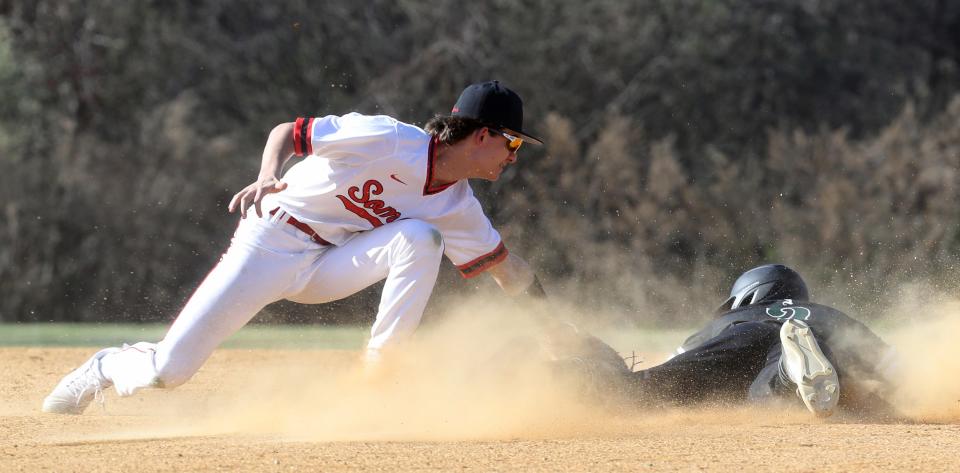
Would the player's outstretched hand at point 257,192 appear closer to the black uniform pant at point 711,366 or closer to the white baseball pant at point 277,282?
the white baseball pant at point 277,282

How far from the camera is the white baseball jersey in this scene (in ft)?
19.0

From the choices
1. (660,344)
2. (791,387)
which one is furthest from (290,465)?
(660,344)

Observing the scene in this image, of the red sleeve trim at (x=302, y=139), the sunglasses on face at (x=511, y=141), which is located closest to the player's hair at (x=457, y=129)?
the sunglasses on face at (x=511, y=141)

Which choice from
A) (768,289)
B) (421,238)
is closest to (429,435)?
(421,238)

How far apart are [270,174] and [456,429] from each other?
1413 millimetres

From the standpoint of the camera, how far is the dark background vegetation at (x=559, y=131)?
1638 cm

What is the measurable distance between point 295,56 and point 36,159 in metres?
5.54

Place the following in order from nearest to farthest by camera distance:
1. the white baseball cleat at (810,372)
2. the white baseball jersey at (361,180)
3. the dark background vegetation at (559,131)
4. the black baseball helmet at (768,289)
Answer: the white baseball cleat at (810,372)
the white baseball jersey at (361,180)
the black baseball helmet at (768,289)
the dark background vegetation at (559,131)

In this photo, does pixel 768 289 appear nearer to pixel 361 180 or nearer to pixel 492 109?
pixel 492 109

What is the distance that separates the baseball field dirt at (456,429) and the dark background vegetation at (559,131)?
18.1 ft

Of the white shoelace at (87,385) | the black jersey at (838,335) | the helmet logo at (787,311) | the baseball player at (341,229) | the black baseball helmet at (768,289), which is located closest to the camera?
the baseball player at (341,229)

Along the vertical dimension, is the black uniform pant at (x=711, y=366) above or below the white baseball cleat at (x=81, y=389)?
above

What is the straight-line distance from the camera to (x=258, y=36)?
909 inches

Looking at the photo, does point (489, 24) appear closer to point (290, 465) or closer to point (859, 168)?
point (859, 168)
